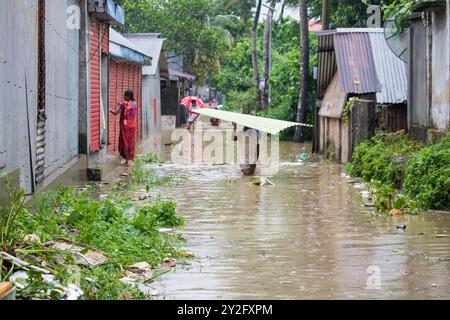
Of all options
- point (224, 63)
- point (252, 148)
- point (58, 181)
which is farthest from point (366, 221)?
point (224, 63)

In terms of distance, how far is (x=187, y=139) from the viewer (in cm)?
3384

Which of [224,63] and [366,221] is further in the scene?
[224,63]

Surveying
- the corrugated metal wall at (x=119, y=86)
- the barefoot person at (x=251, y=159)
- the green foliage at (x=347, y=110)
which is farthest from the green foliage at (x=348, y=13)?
the barefoot person at (x=251, y=159)

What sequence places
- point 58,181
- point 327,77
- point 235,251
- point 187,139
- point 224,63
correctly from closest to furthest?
point 235,251 → point 58,181 → point 327,77 → point 187,139 → point 224,63

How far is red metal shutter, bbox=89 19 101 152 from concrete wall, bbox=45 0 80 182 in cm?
198

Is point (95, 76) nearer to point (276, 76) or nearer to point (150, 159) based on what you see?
point (150, 159)

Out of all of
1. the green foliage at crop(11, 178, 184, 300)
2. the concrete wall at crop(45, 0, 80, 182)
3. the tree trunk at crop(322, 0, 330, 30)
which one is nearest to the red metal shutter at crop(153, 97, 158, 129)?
the tree trunk at crop(322, 0, 330, 30)

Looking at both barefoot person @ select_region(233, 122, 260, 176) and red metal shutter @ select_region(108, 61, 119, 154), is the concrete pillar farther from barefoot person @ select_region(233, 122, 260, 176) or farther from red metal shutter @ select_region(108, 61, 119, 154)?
red metal shutter @ select_region(108, 61, 119, 154)

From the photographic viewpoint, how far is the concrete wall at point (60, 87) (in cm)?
1316

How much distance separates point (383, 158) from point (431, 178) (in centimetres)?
382

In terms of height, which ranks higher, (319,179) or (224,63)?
(224,63)

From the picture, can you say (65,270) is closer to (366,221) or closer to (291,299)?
(291,299)
